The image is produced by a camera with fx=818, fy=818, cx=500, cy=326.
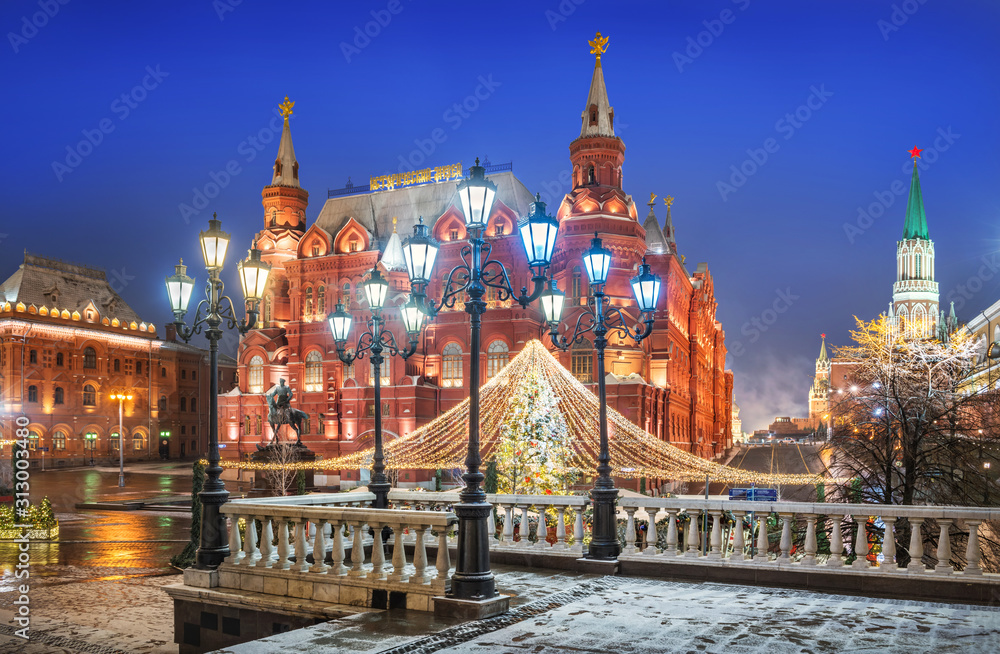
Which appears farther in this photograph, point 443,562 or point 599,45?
point 599,45

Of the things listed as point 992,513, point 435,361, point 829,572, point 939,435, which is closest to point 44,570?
point 829,572

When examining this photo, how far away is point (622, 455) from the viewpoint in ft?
123

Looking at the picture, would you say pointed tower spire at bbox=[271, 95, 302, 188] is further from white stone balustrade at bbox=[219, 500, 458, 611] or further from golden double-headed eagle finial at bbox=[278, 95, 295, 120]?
white stone balustrade at bbox=[219, 500, 458, 611]

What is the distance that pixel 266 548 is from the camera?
1080 cm

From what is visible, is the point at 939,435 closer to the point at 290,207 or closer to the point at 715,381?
the point at 290,207

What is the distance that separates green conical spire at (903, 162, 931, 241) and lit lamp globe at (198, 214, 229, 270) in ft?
383

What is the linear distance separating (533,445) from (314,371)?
1583 inches

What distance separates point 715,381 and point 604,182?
127 ft

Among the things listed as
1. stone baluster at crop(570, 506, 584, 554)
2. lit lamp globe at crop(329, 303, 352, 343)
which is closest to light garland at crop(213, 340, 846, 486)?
lit lamp globe at crop(329, 303, 352, 343)

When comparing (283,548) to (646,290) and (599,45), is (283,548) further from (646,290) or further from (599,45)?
(599,45)

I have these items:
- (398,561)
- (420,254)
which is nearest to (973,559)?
(398,561)

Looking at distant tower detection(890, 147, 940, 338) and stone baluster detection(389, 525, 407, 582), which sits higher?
distant tower detection(890, 147, 940, 338)

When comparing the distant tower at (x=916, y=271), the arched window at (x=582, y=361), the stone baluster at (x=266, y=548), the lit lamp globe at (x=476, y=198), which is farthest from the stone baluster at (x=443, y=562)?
the distant tower at (x=916, y=271)

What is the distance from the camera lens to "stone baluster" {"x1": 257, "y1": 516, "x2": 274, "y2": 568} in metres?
10.7
